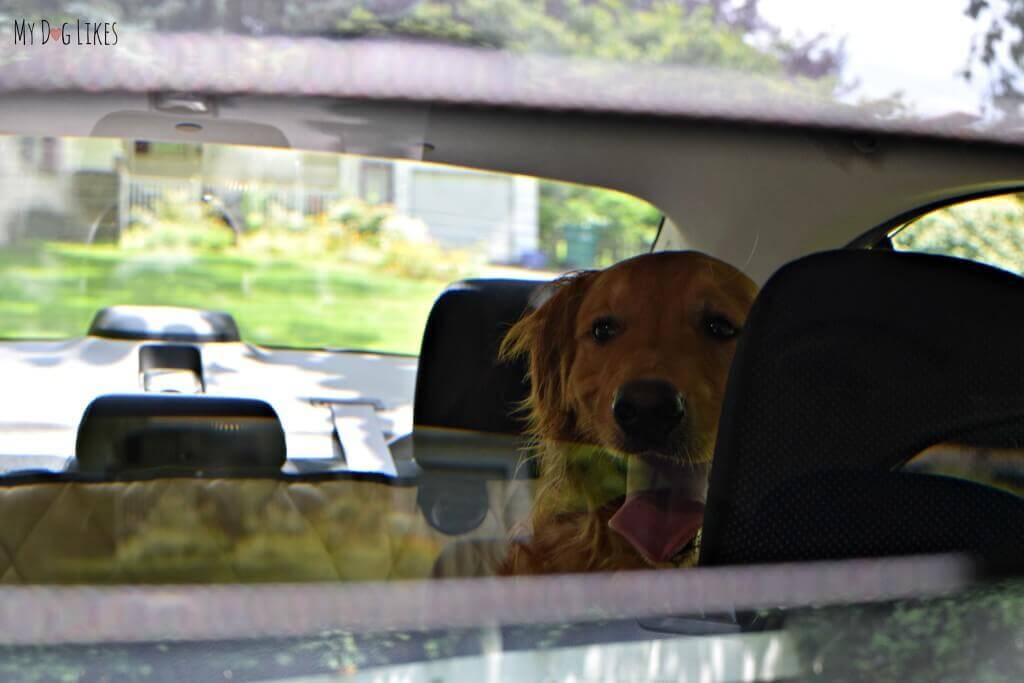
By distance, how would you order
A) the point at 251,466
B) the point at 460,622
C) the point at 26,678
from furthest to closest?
the point at 251,466 < the point at 460,622 < the point at 26,678

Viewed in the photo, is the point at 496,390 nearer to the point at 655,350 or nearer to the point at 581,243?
the point at 655,350

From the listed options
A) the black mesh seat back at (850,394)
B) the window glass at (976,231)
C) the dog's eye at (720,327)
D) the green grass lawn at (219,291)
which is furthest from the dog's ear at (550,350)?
the black mesh seat back at (850,394)

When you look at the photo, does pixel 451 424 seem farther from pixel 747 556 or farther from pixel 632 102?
pixel 632 102

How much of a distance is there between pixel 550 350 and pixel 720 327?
0.36 meters

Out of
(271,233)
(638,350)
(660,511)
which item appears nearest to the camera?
(271,233)

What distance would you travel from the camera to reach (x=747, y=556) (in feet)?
4.18

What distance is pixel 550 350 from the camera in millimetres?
2225

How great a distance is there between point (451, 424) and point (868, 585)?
1.04 metres

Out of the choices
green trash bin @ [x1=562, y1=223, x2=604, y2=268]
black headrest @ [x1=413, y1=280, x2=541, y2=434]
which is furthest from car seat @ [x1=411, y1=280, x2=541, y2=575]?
green trash bin @ [x1=562, y1=223, x2=604, y2=268]

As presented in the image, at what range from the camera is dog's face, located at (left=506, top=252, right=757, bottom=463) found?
74.5 inches

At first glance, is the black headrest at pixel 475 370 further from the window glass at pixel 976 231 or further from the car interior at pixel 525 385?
the window glass at pixel 976 231

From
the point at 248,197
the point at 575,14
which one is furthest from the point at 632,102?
the point at 248,197

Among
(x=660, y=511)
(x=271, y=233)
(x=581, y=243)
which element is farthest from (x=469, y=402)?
(x=271, y=233)

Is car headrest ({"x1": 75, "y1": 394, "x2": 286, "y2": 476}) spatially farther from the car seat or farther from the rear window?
the car seat
